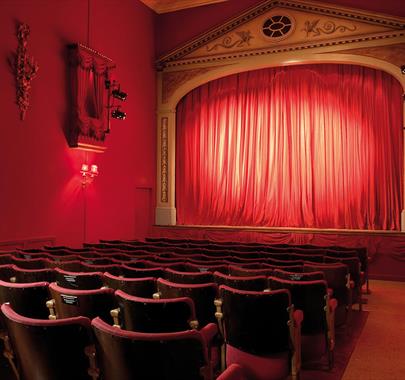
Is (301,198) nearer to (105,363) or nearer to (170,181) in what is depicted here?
(170,181)

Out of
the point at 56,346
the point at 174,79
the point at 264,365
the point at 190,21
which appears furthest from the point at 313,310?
the point at 190,21

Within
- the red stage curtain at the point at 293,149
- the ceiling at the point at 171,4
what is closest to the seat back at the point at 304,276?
the red stage curtain at the point at 293,149

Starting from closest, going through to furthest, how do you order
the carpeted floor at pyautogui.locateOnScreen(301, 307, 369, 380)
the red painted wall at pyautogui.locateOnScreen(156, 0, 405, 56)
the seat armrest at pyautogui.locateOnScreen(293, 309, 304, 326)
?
the seat armrest at pyautogui.locateOnScreen(293, 309, 304, 326) < the carpeted floor at pyautogui.locateOnScreen(301, 307, 369, 380) < the red painted wall at pyautogui.locateOnScreen(156, 0, 405, 56)

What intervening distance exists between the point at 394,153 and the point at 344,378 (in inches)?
279

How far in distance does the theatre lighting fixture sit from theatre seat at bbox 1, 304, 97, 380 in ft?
23.1

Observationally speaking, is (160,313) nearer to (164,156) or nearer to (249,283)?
(249,283)

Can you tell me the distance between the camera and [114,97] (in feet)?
29.9

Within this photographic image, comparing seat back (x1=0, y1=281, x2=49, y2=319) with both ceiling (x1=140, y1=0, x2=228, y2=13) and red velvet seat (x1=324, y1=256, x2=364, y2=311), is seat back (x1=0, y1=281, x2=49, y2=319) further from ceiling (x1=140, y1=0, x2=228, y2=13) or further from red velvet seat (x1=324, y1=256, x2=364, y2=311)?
ceiling (x1=140, y1=0, x2=228, y2=13)

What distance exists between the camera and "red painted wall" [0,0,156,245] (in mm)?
7074

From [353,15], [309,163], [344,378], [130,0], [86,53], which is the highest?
[130,0]

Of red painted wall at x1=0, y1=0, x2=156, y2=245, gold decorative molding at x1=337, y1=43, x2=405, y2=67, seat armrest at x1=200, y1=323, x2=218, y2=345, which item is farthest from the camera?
gold decorative molding at x1=337, y1=43, x2=405, y2=67

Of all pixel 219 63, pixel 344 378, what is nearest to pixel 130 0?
pixel 219 63

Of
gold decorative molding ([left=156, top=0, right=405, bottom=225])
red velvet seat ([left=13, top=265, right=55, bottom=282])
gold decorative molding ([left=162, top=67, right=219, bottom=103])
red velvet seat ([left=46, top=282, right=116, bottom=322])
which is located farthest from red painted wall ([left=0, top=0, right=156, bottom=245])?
red velvet seat ([left=46, top=282, right=116, bottom=322])

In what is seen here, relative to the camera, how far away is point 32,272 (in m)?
3.71
